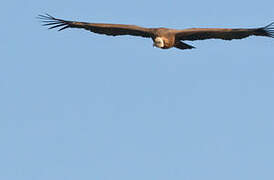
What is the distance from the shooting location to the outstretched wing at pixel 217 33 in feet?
81.9

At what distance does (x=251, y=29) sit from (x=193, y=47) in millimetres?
1972

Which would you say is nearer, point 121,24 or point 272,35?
point 272,35

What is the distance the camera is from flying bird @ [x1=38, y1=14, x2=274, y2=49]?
83.1 feet

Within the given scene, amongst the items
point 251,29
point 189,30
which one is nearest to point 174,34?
point 189,30

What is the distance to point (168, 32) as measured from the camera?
25.8m

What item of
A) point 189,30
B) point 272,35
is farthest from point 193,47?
point 272,35

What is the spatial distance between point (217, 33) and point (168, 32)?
1194 millimetres

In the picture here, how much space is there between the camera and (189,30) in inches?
1019

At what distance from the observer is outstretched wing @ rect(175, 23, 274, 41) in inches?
983

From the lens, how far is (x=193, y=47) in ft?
87.1

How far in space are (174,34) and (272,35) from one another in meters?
2.57

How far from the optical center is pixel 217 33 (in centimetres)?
2570

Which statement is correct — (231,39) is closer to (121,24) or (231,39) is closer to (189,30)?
(189,30)

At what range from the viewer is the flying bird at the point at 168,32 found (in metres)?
25.3
